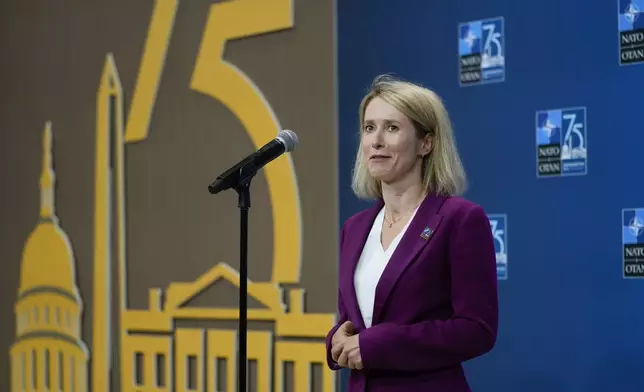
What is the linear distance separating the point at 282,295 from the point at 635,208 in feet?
5.36

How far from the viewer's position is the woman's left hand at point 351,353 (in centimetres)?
209

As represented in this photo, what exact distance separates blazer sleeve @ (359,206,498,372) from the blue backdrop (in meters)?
1.12

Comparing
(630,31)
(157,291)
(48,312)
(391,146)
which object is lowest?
(48,312)

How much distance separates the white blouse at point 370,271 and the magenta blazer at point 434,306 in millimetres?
33

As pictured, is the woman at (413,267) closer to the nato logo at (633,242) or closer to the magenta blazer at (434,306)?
the magenta blazer at (434,306)

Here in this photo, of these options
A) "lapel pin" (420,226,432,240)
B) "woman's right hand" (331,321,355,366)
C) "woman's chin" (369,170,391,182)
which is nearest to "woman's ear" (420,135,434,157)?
"woman's chin" (369,170,391,182)

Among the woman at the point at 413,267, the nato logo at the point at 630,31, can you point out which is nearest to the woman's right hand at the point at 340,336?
the woman at the point at 413,267

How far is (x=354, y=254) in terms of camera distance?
224 cm

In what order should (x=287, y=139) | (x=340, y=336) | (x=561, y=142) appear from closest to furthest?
(x=340, y=336) → (x=287, y=139) → (x=561, y=142)

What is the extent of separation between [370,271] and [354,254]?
0.08 m

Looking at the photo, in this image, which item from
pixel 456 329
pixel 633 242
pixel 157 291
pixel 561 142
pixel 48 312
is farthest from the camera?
pixel 48 312

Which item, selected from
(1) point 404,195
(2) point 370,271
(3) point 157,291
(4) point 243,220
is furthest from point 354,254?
(3) point 157,291

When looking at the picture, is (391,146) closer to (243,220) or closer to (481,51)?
(243,220)

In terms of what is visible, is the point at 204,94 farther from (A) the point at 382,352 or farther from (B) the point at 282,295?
(A) the point at 382,352
